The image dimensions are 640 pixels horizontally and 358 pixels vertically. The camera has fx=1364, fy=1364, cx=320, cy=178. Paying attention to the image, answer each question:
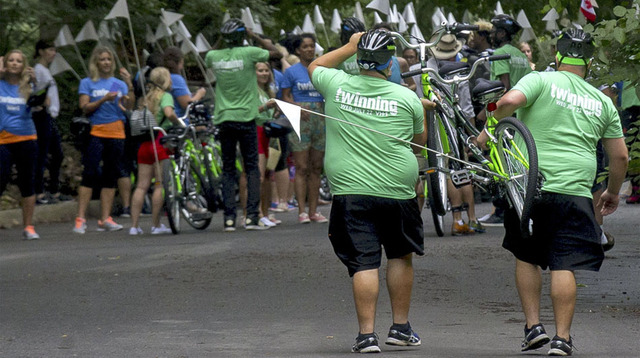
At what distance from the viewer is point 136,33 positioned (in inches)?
819

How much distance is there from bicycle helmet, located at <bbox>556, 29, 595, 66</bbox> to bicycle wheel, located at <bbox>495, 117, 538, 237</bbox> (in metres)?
0.49

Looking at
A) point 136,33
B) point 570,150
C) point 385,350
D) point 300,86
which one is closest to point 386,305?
point 385,350

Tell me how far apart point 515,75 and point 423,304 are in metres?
5.29

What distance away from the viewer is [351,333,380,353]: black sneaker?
697 cm

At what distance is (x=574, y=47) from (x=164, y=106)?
7965 mm

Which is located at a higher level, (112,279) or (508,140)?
(508,140)

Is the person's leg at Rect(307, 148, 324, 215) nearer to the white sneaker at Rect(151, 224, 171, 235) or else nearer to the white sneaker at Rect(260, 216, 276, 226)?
the white sneaker at Rect(260, 216, 276, 226)

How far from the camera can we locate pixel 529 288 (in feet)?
23.2

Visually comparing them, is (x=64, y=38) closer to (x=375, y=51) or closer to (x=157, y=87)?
(x=157, y=87)

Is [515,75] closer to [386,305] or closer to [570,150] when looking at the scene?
[386,305]

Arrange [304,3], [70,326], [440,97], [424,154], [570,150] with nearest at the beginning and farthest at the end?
[570,150]
[70,326]
[424,154]
[440,97]
[304,3]

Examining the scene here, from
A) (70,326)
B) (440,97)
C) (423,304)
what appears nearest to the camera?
(70,326)

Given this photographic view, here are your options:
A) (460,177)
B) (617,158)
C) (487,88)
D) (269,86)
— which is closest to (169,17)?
(269,86)

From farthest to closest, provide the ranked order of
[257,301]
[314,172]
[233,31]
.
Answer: [314,172] → [233,31] → [257,301]
